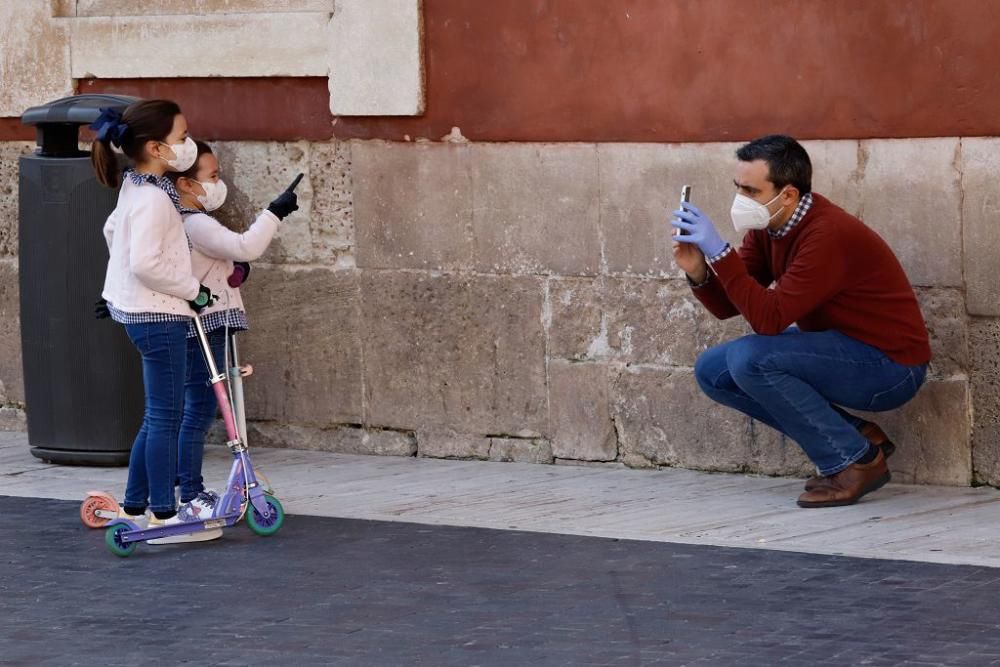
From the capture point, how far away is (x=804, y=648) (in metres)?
5.03

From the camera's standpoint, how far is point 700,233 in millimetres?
6703

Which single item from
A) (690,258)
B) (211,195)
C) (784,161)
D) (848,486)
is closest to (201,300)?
(211,195)

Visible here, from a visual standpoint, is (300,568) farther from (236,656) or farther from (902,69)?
(902,69)

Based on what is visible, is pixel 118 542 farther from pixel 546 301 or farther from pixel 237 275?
pixel 546 301

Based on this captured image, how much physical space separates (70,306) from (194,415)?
126 cm

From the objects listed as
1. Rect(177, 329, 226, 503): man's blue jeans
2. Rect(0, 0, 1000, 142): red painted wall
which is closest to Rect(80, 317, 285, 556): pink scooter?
Rect(177, 329, 226, 503): man's blue jeans

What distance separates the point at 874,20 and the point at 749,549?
2.04m

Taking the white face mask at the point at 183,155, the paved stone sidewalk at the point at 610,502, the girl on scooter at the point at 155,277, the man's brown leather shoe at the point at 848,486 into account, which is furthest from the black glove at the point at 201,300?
the man's brown leather shoe at the point at 848,486

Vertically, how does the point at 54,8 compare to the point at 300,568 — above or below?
above

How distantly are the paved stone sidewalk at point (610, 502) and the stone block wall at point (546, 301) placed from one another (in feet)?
0.47

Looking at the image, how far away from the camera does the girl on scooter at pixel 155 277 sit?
6445 millimetres

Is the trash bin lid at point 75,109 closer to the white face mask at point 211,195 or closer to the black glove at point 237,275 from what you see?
the white face mask at point 211,195

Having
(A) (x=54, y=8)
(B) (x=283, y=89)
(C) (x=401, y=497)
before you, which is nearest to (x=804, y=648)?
(C) (x=401, y=497)

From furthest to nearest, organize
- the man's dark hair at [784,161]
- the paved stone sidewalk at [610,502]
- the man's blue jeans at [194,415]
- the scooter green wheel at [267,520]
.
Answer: the man's blue jeans at [194,415] → the man's dark hair at [784,161] → the scooter green wheel at [267,520] → the paved stone sidewalk at [610,502]
